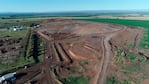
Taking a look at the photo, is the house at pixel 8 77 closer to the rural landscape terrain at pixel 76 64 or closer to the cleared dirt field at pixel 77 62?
the rural landscape terrain at pixel 76 64

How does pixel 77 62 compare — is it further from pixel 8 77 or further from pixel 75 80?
pixel 8 77

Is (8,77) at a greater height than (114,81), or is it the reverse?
(8,77)

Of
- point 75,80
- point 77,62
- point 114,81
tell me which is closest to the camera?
point 114,81

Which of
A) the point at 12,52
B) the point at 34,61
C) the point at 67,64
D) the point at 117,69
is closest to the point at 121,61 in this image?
the point at 117,69

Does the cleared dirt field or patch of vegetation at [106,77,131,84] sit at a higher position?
the cleared dirt field

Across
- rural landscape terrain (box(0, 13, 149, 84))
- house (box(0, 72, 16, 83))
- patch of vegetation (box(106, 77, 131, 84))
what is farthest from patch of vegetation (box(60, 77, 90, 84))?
house (box(0, 72, 16, 83))

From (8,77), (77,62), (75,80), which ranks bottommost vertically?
(75,80)

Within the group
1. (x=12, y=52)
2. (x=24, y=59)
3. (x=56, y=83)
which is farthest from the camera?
(x=12, y=52)

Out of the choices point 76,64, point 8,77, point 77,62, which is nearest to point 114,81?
point 76,64

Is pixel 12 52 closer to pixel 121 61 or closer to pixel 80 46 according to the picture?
pixel 80 46

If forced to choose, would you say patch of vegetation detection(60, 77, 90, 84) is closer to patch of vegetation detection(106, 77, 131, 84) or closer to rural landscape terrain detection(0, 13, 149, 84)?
rural landscape terrain detection(0, 13, 149, 84)

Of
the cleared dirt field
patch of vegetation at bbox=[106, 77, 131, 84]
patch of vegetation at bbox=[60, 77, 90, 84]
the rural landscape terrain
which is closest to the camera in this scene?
patch of vegetation at bbox=[106, 77, 131, 84]
